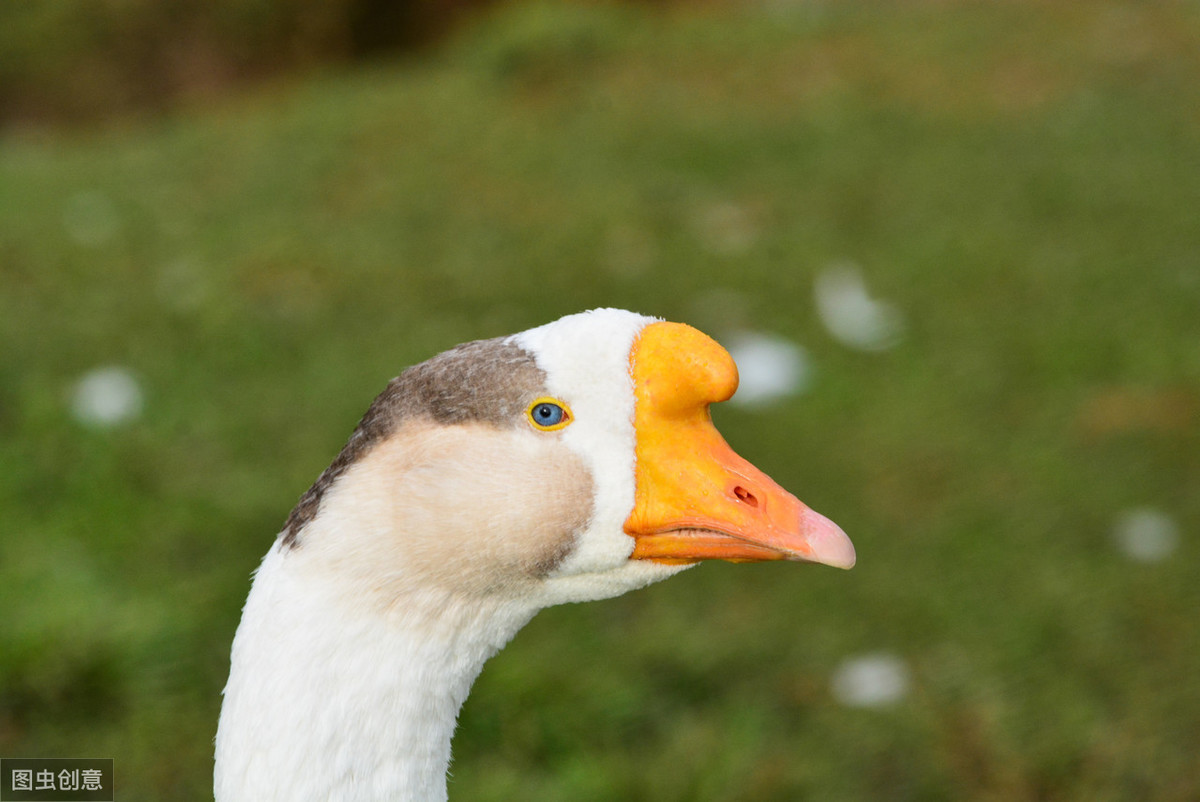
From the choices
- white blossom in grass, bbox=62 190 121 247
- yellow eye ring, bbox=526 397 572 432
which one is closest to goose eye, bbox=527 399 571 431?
yellow eye ring, bbox=526 397 572 432

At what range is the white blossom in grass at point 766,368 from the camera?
4.16 metres

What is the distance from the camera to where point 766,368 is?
14.0 feet

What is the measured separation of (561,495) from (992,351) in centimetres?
346

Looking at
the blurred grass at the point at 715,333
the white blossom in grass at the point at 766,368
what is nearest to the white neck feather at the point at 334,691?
the blurred grass at the point at 715,333

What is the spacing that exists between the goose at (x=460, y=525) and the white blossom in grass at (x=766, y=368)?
8.93ft

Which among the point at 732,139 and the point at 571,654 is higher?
the point at 732,139

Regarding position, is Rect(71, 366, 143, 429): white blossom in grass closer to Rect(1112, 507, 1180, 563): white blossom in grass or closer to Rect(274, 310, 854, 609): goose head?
Rect(274, 310, 854, 609): goose head

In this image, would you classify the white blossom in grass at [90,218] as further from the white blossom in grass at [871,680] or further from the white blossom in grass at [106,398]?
the white blossom in grass at [871,680]

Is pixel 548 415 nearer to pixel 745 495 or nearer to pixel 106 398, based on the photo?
pixel 745 495

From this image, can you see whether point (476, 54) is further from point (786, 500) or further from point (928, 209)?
point (786, 500)

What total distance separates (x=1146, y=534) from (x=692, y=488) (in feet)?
9.10

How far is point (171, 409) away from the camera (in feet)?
11.9

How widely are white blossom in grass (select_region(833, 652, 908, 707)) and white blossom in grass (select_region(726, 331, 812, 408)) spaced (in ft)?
4.11

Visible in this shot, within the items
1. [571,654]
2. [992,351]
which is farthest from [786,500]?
[992,351]
